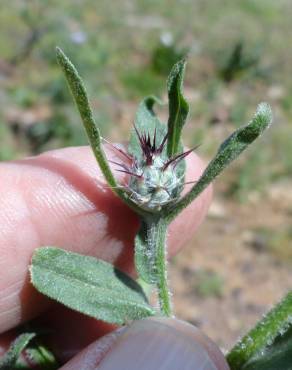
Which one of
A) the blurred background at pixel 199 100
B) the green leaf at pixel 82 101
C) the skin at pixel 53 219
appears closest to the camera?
the green leaf at pixel 82 101

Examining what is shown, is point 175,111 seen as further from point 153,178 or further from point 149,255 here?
point 149,255

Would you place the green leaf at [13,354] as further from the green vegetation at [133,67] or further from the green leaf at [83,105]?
the green vegetation at [133,67]

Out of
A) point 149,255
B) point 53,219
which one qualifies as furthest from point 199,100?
point 149,255

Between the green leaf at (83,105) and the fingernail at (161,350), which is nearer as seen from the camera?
the green leaf at (83,105)

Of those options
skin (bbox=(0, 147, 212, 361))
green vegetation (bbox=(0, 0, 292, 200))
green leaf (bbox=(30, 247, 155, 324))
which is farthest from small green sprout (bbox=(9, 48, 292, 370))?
green vegetation (bbox=(0, 0, 292, 200))

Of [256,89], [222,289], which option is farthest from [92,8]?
[222,289]

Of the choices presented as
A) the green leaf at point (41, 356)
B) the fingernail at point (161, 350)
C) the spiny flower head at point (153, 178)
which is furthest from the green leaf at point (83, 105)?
the green leaf at point (41, 356)

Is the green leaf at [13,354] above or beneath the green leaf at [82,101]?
beneath
